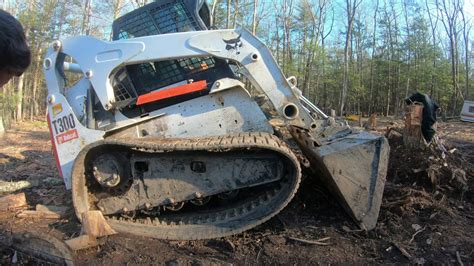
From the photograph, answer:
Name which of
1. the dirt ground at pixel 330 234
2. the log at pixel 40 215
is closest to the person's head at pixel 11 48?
the dirt ground at pixel 330 234

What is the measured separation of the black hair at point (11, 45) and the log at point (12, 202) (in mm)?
4361

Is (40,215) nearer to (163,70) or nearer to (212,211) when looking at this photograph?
(212,211)

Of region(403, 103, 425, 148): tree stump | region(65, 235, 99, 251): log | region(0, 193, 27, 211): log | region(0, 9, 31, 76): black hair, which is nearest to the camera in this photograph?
region(0, 9, 31, 76): black hair

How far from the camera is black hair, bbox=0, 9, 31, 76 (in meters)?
1.36

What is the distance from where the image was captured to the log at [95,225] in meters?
4.23

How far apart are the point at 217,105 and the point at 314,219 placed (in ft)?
5.29

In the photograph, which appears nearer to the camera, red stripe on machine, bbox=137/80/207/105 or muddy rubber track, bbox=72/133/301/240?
muddy rubber track, bbox=72/133/301/240

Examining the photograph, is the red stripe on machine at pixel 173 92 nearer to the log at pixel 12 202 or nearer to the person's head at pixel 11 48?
the log at pixel 12 202

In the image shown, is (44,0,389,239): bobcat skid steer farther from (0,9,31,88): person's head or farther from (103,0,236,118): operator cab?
(0,9,31,88): person's head

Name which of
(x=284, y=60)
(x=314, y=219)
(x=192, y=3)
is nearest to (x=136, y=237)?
(x=314, y=219)

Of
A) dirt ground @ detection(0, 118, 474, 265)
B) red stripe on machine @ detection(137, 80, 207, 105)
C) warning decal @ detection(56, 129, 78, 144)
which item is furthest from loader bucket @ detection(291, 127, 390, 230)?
warning decal @ detection(56, 129, 78, 144)

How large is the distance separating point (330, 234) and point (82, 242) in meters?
2.37

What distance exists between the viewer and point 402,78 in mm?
32000

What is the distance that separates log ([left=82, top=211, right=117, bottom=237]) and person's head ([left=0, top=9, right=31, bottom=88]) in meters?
3.03
